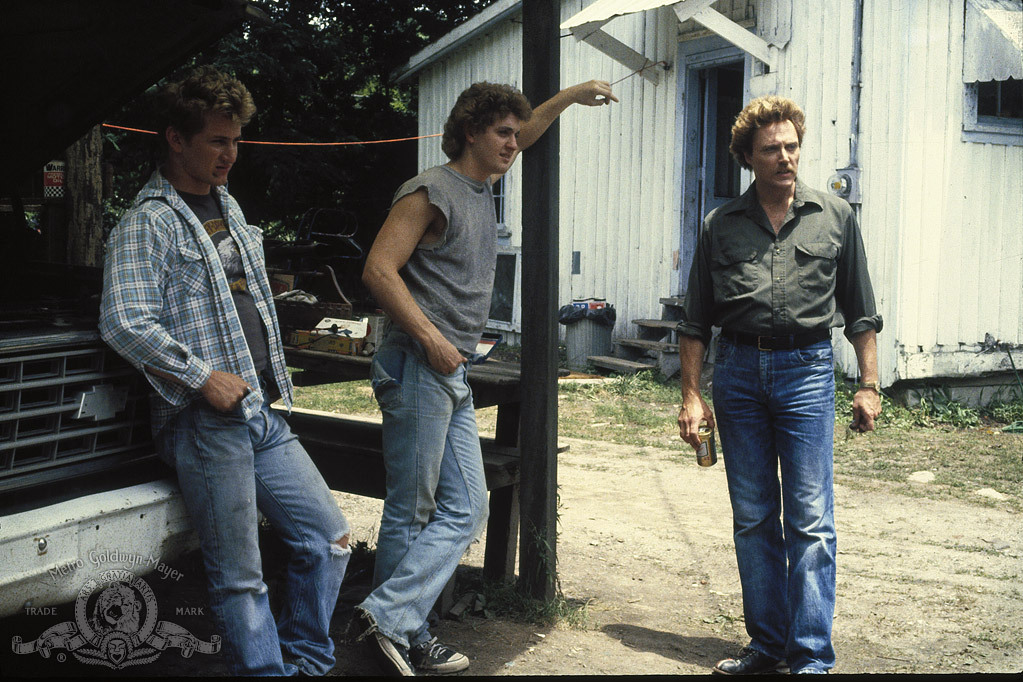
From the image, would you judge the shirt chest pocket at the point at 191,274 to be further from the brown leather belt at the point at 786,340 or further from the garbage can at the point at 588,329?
the garbage can at the point at 588,329

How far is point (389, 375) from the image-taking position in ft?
11.9

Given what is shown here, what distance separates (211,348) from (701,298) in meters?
1.92

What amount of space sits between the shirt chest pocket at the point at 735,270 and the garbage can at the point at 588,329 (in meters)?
8.52

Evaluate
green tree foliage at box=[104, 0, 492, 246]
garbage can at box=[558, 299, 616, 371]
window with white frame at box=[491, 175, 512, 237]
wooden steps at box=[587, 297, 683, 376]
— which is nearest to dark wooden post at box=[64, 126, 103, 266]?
wooden steps at box=[587, 297, 683, 376]

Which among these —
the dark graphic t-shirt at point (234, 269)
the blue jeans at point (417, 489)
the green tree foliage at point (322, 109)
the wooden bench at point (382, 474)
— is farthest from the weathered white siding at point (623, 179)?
the dark graphic t-shirt at point (234, 269)

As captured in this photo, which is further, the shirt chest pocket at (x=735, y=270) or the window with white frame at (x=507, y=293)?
the window with white frame at (x=507, y=293)

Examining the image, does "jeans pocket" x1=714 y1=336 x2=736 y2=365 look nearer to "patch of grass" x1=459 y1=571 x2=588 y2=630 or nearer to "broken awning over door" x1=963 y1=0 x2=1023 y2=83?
"patch of grass" x1=459 y1=571 x2=588 y2=630

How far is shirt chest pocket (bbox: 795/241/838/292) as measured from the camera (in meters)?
3.79

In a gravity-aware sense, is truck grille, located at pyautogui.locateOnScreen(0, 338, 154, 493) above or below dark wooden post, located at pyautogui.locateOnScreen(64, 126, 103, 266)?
below

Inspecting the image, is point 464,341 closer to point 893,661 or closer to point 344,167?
point 893,661

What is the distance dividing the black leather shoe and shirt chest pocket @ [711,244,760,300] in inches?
54.6

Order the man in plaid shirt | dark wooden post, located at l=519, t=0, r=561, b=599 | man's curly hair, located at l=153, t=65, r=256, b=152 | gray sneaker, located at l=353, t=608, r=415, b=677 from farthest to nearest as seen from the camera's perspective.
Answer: dark wooden post, located at l=519, t=0, r=561, b=599, gray sneaker, located at l=353, t=608, r=415, b=677, man's curly hair, located at l=153, t=65, r=256, b=152, the man in plaid shirt

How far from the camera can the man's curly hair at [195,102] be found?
312cm

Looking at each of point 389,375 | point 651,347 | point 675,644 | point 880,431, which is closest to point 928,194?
point 880,431
